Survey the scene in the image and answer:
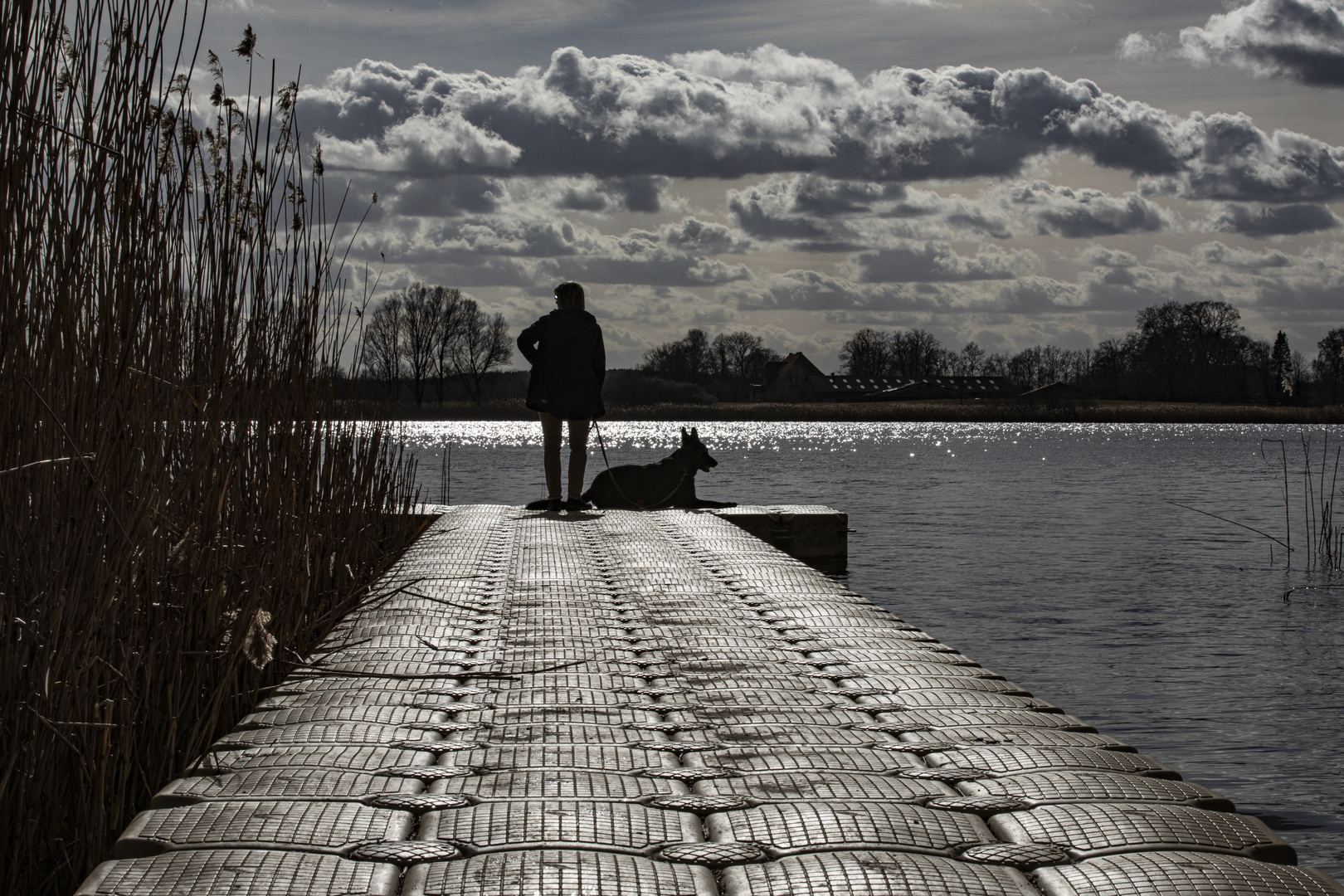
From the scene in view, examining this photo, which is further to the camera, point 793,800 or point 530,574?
point 530,574

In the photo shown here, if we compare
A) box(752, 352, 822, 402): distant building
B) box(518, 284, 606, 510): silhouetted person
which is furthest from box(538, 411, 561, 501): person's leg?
box(752, 352, 822, 402): distant building

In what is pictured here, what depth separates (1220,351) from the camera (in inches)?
3002

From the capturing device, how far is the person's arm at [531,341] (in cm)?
771

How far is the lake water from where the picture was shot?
17.1ft

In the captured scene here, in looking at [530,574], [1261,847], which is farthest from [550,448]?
[1261,847]

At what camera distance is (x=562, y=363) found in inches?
303

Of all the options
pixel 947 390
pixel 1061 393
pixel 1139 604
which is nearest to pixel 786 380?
pixel 947 390

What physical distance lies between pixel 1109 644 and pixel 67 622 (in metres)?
6.97

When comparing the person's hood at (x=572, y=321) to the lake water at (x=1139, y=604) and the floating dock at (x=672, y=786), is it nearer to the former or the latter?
the lake water at (x=1139, y=604)

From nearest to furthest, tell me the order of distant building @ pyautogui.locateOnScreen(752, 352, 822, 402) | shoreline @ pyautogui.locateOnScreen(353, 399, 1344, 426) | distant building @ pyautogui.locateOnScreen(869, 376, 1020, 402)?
1. shoreline @ pyautogui.locateOnScreen(353, 399, 1344, 426)
2. distant building @ pyautogui.locateOnScreen(869, 376, 1020, 402)
3. distant building @ pyautogui.locateOnScreen(752, 352, 822, 402)

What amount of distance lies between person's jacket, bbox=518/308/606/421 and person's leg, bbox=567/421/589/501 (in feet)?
0.41

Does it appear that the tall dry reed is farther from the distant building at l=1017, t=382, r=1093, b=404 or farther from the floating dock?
the distant building at l=1017, t=382, r=1093, b=404

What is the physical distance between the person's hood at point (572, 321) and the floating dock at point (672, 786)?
4.50m

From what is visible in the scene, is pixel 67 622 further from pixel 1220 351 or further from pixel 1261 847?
pixel 1220 351
